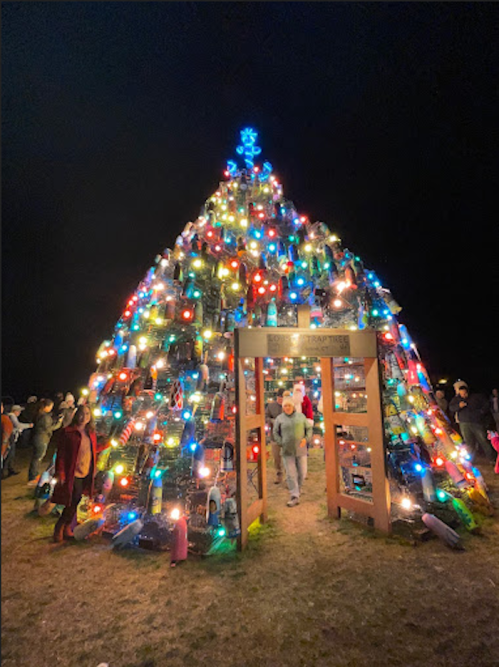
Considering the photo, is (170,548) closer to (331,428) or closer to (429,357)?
(331,428)

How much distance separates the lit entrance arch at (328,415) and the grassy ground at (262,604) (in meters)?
0.52

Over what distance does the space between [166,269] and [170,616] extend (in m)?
5.79

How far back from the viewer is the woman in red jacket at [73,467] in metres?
5.38

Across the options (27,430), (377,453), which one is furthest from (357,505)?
(27,430)

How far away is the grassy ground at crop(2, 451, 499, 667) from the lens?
10.4 ft

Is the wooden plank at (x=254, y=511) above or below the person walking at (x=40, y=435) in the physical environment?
below

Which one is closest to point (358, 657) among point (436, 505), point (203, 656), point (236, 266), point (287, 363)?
point (203, 656)

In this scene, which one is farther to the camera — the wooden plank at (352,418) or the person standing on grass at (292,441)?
the person standing on grass at (292,441)

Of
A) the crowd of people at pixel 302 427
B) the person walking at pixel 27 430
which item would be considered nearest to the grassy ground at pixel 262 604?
the crowd of people at pixel 302 427

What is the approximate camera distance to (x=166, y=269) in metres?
7.36

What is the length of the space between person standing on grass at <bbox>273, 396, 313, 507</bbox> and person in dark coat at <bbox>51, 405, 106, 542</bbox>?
342cm

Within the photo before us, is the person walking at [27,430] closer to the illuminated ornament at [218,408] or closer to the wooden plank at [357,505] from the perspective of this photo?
the illuminated ornament at [218,408]

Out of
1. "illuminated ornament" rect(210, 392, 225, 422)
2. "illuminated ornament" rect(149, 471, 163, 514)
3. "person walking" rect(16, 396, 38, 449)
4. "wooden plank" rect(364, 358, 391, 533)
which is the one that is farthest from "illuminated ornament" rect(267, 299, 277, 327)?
"person walking" rect(16, 396, 38, 449)

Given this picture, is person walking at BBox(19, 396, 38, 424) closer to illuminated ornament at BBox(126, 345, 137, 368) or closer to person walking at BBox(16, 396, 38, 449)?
person walking at BBox(16, 396, 38, 449)
